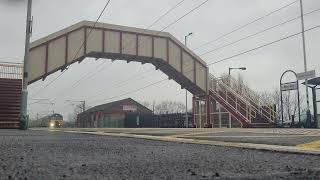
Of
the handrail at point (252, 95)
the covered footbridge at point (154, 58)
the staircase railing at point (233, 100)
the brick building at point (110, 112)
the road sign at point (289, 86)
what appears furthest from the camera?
the brick building at point (110, 112)

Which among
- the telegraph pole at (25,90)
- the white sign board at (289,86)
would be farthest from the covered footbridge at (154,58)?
the telegraph pole at (25,90)

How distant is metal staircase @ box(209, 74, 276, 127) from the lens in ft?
96.1

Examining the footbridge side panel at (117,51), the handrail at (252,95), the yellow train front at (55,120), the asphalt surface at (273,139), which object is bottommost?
the asphalt surface at (273,139)

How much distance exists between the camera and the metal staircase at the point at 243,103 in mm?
29297

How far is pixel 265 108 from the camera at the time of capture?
3044 centimetres

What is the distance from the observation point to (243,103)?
3067 centimetres

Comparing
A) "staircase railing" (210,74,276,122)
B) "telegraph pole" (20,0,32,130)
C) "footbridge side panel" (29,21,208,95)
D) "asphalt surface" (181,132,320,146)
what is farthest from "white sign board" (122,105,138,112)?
"asphalt surface" (181,132,320,146)

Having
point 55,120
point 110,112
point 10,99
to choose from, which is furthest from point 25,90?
point 110,112

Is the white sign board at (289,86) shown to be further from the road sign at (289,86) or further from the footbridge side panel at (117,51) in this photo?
the footbridge side panel at (117,51)

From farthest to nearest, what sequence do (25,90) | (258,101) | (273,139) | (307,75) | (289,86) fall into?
(258,101) → (289,86) → (307,75) → (25,90) → (273,139)

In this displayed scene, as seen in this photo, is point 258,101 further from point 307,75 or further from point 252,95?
point 307,75

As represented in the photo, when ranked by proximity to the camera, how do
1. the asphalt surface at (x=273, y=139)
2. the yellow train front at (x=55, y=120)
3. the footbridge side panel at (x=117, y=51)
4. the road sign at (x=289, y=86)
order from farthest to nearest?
the yellow train front at (x=55, y=120) → the footbridge side panel at (x=117, y=51) → the road sign at (x=289, y=86) → the asphalt surface at (x=273, y=139)

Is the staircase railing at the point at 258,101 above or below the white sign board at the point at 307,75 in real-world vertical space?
below

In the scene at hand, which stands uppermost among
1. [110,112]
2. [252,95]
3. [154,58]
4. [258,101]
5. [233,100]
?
[154,58]
